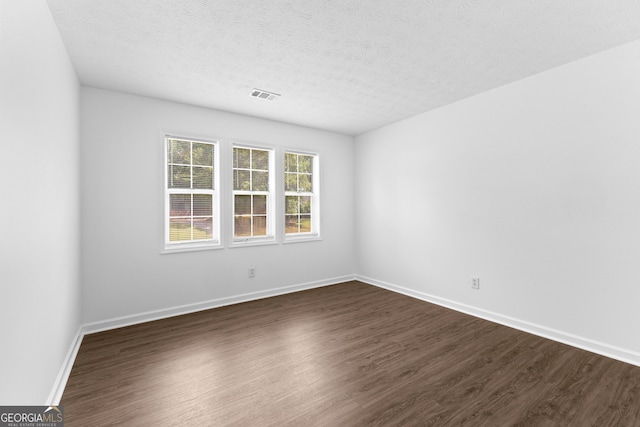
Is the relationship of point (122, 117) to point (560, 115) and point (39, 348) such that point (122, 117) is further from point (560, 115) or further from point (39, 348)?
point (560, 115)

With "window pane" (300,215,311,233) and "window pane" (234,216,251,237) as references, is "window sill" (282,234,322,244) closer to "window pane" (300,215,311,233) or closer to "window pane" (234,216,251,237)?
"window pane" (300,215,311,233)

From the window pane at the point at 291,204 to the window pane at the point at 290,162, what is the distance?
1.56 ft

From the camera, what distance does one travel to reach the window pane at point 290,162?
4.64 metres

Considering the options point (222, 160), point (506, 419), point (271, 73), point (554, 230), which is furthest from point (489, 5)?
point (222, 160)

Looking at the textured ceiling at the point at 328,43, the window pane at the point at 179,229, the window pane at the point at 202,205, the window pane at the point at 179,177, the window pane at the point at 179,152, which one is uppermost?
the textured ceiling at the point at 328,43

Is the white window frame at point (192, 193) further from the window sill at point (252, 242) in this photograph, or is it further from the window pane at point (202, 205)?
the window sill at point (252, 242)

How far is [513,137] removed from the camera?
3.13 m

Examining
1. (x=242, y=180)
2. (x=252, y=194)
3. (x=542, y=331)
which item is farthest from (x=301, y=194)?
(x=542, y=331)

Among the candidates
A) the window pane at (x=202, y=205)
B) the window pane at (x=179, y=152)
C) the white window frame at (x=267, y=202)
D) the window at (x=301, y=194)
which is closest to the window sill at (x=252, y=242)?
the white window frame at (x=267, y=202)

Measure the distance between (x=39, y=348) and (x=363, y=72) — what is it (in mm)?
3356

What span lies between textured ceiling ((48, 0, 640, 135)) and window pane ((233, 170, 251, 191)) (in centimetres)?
108

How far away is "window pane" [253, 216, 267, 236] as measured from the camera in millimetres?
4324

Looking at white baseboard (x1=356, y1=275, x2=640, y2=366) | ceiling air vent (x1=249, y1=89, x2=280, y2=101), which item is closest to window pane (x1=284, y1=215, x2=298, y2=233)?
ceiling air vent (x1=249, y1=89, x2=280, y2=101)

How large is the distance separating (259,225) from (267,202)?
392 millimetres
